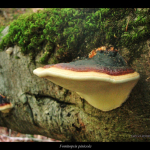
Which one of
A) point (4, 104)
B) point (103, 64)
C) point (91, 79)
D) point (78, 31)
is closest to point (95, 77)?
point (91, 79)

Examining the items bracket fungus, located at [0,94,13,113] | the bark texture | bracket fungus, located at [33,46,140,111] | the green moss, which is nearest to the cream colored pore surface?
bracket fungus, located at [33,46,140,111]

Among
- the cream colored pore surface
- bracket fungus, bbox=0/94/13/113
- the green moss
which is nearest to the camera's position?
the cream colored pore surface

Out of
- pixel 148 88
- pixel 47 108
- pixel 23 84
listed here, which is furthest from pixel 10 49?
pixel 148 88

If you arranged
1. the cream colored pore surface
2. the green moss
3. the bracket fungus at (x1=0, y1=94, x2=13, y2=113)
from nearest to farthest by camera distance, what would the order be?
1. the cream colored pore surface
2. the green moss
3. the bracket fungus at (x1=0, y1=94, x2=13, y2=113)

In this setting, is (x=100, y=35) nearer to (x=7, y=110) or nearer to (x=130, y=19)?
(x=130, y=19)

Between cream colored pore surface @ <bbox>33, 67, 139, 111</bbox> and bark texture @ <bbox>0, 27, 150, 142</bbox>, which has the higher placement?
cream colored pore surface @ <bbox>33, 67, 139, 111</bbox>

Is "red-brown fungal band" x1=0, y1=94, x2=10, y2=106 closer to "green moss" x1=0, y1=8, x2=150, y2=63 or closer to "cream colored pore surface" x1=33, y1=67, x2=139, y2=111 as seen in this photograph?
"green moss" x1=0, y1=8, x2=150, y2=63

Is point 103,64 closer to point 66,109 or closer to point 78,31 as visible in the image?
point 78,31
